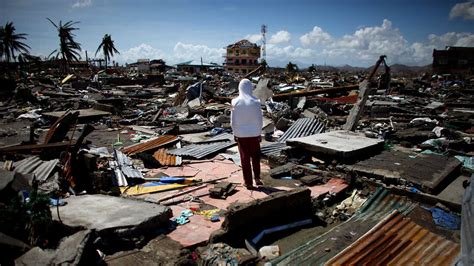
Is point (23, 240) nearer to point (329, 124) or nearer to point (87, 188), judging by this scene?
point (87, 188)

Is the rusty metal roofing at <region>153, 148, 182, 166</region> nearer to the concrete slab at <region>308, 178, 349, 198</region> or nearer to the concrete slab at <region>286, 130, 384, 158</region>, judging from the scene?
the concrete slab at <region>286, 130, 384, 158</region>

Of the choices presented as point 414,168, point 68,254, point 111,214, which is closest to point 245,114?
point 111,214

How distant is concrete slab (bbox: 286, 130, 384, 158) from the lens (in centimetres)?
566

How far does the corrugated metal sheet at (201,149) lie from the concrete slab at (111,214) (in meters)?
3.11

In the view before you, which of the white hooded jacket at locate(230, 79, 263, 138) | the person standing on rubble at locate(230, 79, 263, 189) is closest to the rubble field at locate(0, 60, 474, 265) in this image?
the person standing on rubble at locate(230, 79, 263, 189)

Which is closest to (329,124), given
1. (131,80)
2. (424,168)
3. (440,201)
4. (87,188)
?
(424,168)

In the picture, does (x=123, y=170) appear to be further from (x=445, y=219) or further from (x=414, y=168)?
(x=414, y=168)

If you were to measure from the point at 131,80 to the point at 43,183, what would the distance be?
27495mm

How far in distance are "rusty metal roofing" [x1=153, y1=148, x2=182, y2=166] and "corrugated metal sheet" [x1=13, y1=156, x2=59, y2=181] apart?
202 centimetres

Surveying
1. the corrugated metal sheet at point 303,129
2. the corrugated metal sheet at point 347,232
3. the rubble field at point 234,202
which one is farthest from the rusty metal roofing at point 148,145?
the corrugated metal sheet at point 347,232

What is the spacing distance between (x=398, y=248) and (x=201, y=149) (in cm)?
519

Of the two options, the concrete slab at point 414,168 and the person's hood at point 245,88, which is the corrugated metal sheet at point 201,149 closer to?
the person's hood at point 245,88

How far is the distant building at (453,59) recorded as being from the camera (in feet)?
155

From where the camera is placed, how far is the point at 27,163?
19.1ft
